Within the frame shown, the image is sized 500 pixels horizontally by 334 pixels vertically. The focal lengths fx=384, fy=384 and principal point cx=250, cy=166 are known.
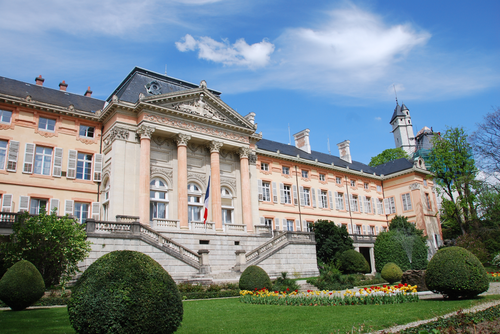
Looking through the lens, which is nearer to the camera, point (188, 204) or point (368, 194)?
point (188, 204)

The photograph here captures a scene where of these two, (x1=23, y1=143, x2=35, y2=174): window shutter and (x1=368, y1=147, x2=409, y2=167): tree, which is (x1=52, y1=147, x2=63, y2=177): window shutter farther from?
(x1=368, y1=147, x2=409, y2=167): tree

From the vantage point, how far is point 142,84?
32.1m

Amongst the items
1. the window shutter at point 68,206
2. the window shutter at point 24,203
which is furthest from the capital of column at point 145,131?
the window shutter at point 24,203

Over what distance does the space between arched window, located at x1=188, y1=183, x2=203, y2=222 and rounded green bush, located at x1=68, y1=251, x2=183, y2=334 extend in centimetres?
2282

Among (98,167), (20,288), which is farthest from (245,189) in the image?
(20,288)

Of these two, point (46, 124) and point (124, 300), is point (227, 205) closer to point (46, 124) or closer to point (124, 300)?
point (46, 124)

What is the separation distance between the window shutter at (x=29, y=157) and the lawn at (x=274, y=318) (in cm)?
1582

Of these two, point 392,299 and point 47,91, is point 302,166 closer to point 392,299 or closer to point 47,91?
point 47,91

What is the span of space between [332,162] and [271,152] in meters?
11.1

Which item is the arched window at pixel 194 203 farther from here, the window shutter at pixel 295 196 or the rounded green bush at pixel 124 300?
the rounded green bush at pixel 124 300

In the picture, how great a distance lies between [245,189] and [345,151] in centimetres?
2421

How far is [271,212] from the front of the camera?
127ft

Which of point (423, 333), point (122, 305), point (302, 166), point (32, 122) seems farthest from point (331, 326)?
point (302, 166)

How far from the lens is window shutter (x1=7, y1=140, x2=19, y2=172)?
26.1m
